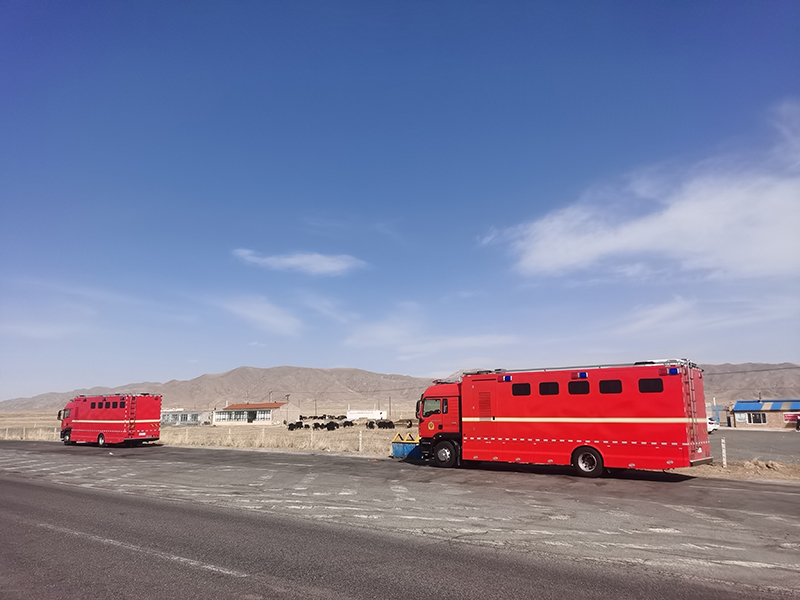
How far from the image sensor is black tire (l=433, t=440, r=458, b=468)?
22.1 meters

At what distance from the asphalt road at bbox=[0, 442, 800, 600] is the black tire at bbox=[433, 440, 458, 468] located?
15.0ft

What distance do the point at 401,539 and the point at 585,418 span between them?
1133 centimetres

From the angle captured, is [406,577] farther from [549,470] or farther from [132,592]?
[549,470]

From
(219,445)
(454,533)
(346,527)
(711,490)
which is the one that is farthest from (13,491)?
(219,445)

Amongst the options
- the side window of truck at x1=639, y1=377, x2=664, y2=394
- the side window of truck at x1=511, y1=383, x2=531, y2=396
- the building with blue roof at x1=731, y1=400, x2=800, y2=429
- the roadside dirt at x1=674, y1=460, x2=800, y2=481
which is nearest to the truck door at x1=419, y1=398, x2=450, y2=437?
the side window of truck at x1=511, y1=383, x2=531, y2=396

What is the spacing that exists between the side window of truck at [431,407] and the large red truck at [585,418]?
60cm

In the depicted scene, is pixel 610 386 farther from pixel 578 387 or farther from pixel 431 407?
pixel 431 407

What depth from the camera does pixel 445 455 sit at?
22203 mm

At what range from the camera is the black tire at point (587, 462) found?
1819cm

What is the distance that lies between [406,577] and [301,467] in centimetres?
A: 1630

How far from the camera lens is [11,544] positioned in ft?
29.6

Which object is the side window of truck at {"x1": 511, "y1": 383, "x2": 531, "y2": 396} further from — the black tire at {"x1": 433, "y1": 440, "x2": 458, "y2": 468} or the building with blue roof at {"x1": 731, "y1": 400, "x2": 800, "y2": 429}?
the building with blue roof at {"x1": 731, "y1": 400, "x2": 800, "y2": 429}

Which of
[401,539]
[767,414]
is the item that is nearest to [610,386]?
[401,539]

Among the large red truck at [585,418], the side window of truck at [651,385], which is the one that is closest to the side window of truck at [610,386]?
the large red truck at [585,418]
